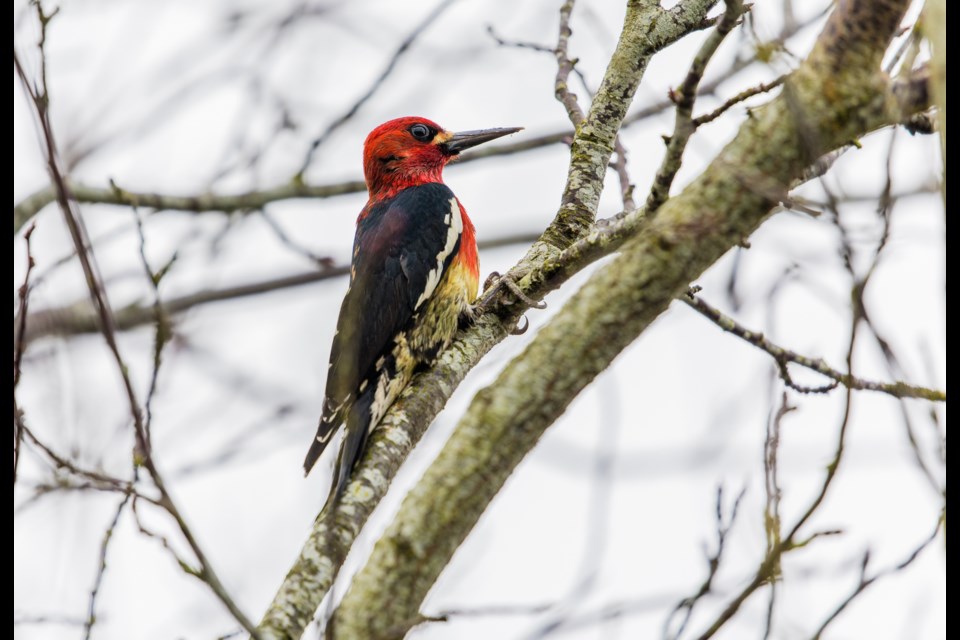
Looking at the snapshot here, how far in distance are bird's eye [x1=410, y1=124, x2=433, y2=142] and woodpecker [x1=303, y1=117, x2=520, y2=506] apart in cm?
9

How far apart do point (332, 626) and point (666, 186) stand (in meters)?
1.23

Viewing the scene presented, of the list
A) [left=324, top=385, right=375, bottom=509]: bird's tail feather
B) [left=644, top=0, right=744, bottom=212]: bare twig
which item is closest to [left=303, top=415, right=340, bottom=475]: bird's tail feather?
[left=324, top=385, right=375, bottom=509]: bird's tail feather

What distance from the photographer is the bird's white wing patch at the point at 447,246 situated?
4.48m

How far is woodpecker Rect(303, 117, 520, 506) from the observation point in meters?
3.99

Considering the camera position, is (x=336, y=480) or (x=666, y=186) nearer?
(x=666, y=186)

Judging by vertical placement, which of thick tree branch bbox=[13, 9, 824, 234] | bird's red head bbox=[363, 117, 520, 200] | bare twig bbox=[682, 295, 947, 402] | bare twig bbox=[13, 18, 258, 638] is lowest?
bare twig bbox=[13, 18, 258, 638]

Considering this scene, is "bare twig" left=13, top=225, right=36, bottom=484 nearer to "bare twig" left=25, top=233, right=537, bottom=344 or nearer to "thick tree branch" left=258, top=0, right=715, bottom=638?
"thick tree branch" left=258, top=0, right=715, bottom=638

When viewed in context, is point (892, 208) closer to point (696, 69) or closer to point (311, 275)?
point (696, 69)

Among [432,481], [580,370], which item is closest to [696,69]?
[580,370]

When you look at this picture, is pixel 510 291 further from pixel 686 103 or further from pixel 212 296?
pixel 212 296

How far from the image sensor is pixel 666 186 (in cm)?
226

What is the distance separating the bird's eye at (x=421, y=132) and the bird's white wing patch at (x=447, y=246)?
765 mm

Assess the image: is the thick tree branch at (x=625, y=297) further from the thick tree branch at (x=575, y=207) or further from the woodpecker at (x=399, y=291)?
the woodpecker at (x=399, y=291)

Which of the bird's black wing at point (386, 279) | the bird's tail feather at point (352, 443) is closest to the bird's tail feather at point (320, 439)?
the bird's black wing at point (386, 279)
